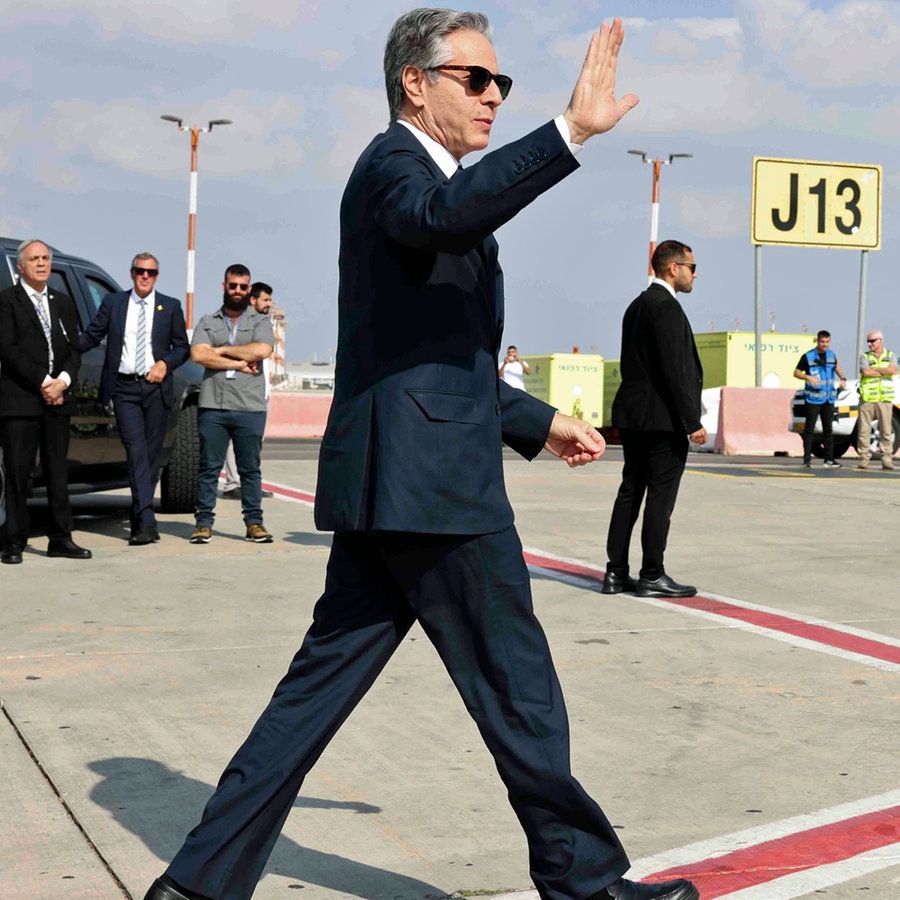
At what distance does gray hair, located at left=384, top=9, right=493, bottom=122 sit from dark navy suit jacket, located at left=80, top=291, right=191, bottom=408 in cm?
630

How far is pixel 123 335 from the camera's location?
9.09 metres

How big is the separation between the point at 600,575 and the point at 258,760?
5452 millimetres

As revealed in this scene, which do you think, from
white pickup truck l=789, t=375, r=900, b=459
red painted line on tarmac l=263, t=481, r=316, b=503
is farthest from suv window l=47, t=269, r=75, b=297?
white pickup truck l=789, t=375, r=900, b=459

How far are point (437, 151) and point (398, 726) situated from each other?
2336mm

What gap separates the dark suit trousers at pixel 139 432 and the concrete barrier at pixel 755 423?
580 inches

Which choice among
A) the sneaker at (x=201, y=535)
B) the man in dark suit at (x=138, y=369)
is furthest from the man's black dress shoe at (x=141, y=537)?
the sneaker at (x=201, y=535)

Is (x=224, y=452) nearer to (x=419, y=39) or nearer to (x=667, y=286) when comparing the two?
(x=667, y=286)

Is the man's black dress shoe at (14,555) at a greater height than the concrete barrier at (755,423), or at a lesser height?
lesser

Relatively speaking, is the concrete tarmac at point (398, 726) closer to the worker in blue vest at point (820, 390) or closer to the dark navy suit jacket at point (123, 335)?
the dark navy suit jacket at point (123, 335)

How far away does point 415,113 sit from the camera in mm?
2896

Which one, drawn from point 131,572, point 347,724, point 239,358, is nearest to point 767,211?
point 239,358

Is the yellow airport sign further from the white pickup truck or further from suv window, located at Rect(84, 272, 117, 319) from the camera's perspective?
suv window, located at Rect(84, 272, 117, 319)

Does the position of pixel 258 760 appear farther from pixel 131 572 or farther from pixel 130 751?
pixel 131 572

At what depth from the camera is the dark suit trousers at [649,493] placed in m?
7.36
